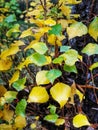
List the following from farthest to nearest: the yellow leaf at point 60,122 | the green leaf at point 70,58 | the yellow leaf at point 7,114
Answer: the yellow leaf at point 7,114
the yellow leaf at point 60,122
the green leaf at point 70,58

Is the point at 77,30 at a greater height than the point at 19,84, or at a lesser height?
greater

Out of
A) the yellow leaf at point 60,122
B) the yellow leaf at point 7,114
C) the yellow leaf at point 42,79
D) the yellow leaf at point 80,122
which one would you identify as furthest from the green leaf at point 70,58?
the yellow leaf at point 7,114

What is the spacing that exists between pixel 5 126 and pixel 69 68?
0.58 metres

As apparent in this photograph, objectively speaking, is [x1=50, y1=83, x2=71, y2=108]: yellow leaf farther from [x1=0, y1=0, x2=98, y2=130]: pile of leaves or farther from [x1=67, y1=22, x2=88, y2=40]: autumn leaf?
[x1=67, y1=22, x2=88, y2=40]: autumn leaf

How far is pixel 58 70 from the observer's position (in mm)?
1039

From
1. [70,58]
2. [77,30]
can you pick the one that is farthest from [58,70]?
[77,30]

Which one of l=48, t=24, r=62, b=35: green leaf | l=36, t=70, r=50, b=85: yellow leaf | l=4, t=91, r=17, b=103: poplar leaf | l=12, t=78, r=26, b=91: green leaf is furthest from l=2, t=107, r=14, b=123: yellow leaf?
l=48, t=24, r=62, b=35: green leaf

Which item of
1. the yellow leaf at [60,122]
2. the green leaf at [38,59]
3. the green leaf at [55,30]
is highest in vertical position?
the green leaf at [55,30]

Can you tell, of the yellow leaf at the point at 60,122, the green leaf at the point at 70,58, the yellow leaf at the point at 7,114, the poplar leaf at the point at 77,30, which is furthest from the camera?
the yellow leaf at the point at 7,114

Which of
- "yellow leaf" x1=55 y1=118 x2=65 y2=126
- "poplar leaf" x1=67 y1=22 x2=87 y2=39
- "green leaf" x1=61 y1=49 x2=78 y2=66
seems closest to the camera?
"green leaf" x1=61 y1=49 x2=78 y2=66

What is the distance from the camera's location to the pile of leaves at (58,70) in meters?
1.07

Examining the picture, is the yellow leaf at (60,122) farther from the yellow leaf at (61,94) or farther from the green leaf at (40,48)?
the green leaf at (40,48)

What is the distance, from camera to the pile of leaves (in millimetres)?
1065

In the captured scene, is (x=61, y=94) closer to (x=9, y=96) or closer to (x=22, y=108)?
(x=22, y=108)
